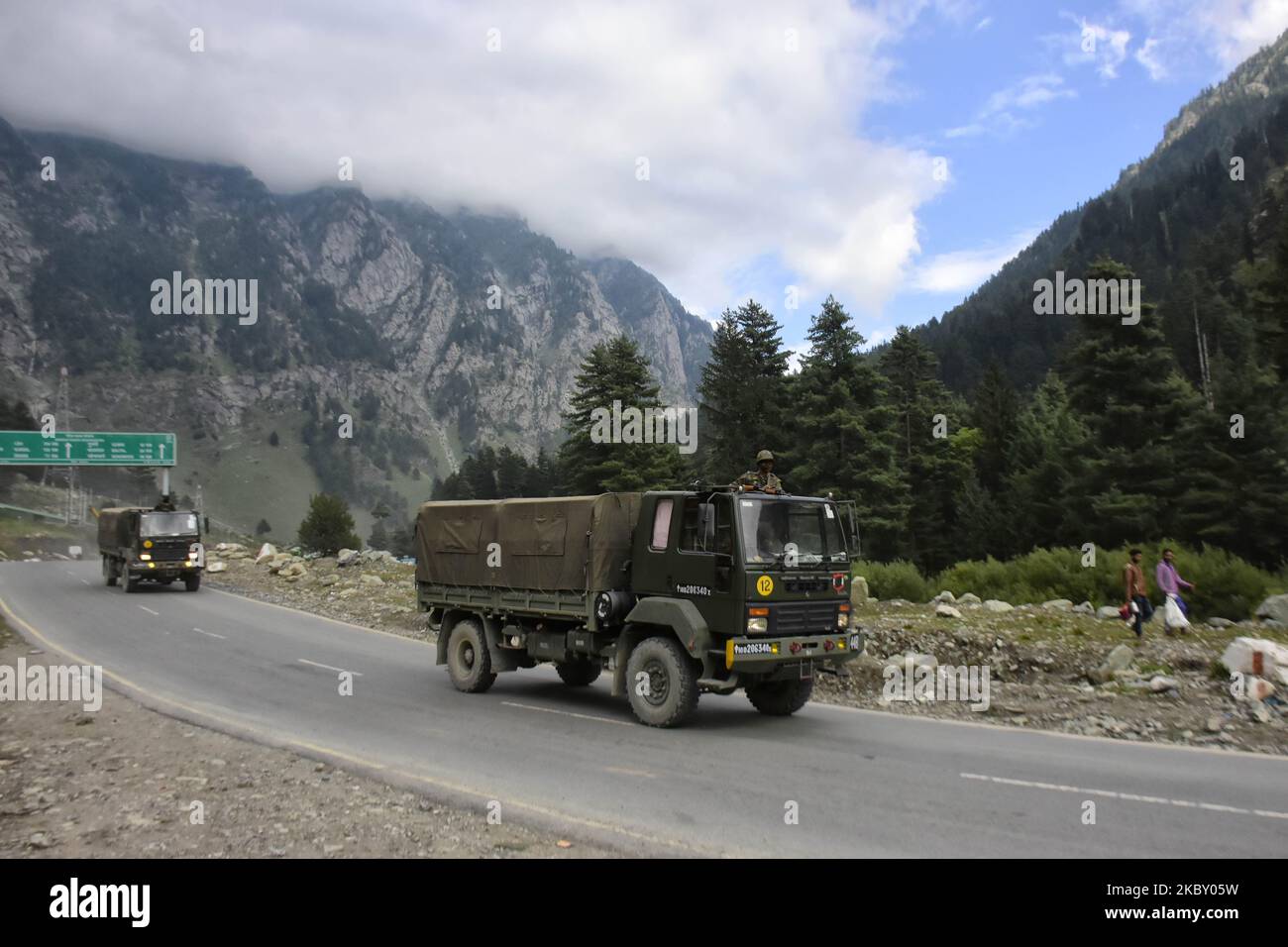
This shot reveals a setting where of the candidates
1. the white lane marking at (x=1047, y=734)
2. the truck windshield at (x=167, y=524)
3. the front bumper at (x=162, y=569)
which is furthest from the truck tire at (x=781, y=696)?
the truck windshield at (x=167, y=524)

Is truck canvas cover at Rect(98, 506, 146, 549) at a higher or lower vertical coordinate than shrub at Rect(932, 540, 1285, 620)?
higher

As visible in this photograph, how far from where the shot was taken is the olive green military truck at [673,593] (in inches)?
396

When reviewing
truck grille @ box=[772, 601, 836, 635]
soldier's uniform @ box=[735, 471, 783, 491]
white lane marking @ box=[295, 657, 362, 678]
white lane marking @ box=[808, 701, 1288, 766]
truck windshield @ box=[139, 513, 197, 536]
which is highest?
soldier's uniform @ box=[735, 471, 783, 491]

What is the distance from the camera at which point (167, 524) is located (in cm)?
3166

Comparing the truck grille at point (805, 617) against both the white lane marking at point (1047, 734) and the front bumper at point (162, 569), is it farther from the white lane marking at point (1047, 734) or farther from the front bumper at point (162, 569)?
the front bumper at point (162, 569)

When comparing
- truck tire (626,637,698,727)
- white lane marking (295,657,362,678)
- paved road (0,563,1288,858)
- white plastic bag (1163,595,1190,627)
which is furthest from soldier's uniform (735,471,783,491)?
white plastic bag (1163,595,1190,627)

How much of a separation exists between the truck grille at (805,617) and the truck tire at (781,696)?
3.55ft

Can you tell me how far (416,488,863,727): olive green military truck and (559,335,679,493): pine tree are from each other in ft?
114

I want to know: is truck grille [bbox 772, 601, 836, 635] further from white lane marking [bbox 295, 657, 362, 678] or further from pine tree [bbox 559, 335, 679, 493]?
pine tree [bbox 559, 335, 679, 493]

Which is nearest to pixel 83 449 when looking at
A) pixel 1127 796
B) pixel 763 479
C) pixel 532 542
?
pixel 532 542

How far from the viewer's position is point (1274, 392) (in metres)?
38.9

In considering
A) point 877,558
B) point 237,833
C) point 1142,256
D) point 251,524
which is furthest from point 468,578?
point 251,524

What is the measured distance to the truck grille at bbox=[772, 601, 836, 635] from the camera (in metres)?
10.1

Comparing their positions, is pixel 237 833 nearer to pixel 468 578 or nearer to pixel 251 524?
pixel 468 578
